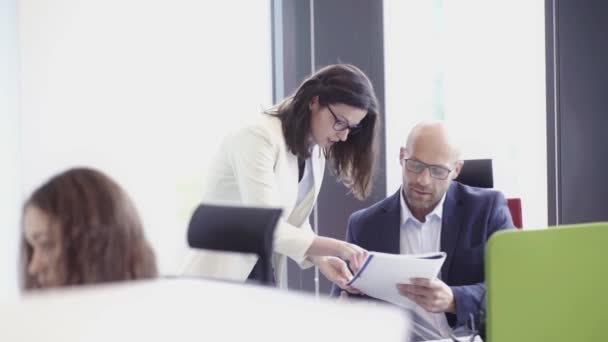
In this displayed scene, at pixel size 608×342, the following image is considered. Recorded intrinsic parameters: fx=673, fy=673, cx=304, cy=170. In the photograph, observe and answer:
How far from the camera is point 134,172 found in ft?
9.11

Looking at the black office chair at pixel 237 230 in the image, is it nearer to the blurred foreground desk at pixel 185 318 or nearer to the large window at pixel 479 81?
the blurred foreground desk at pixel 185 318

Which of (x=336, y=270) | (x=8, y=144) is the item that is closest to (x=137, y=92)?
(x=8, y=144)

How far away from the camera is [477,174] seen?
7.61 feet

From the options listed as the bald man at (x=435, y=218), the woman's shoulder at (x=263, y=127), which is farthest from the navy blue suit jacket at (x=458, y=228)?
the woman's shoulder at (x=263, y=127)

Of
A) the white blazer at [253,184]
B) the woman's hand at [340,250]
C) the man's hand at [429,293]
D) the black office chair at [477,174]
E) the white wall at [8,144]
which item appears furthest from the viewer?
the white wall at [8,144]

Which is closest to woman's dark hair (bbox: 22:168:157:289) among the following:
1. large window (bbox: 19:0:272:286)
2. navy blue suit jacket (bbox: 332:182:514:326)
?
navy blue suit jacket (bbox: 332:182:514:326)

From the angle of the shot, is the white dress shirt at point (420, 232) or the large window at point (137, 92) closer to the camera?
the white dress shirt at point (420, 232)

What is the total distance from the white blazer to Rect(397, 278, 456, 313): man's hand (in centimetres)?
39

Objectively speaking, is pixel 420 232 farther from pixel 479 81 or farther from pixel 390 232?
pixel 479 81

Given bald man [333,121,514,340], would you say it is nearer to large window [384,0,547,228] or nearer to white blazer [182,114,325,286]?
white blazer [182,114,325,286]

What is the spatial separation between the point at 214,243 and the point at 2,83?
147 centimetres

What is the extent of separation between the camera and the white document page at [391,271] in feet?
5.42

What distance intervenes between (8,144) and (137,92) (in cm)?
55

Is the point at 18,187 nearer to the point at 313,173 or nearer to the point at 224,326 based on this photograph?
the point at 313,173
